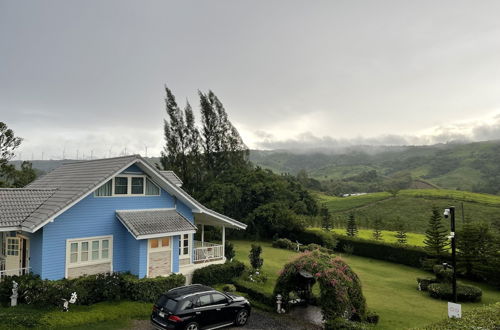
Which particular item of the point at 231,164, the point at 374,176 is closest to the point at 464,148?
the point at 374,176

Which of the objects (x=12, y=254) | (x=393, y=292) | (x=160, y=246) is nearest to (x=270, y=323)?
(x=160, y=246)

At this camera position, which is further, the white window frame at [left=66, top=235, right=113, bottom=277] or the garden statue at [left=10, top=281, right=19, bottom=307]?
the white window frame at [left=66, top=235, right=113, bottom=277]

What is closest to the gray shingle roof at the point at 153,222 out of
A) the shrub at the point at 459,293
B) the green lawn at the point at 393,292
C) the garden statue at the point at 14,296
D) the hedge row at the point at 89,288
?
the hedge row at the point at 89,288

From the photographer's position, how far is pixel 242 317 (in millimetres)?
13492

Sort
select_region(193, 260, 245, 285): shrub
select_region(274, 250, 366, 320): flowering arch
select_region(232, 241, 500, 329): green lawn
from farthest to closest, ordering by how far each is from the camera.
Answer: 1. select_region(193, 260, 245, 285): shrub
2. select_region(232, 241, 500, 329): green lawn
3. select_region(274, 250, 366, 320): flowering arch

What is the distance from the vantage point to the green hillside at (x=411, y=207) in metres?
53.8

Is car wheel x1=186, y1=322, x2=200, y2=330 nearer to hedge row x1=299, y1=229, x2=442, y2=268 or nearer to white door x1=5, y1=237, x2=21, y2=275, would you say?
white door x1=5, y1=237, x2=21, y2=275

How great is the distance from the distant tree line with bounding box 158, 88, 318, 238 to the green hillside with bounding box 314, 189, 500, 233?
1379 centimetres

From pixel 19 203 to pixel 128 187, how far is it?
4994mm

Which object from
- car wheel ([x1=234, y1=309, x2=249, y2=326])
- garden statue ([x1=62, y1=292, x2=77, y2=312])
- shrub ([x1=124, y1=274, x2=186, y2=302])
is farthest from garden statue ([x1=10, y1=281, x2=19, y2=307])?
car wheel ([x1=234, y1=309, x2=249, y2=326])

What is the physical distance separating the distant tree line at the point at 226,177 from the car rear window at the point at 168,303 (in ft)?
89.0

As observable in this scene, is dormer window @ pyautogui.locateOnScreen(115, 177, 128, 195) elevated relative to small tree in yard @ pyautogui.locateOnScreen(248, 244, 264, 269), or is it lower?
elevated

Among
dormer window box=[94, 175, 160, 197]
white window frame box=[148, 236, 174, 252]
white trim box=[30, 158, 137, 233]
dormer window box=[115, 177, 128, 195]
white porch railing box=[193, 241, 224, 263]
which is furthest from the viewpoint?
white porch railing box=[193, 241, 224, 263]

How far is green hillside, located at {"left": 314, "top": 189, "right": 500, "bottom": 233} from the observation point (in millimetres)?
53759
